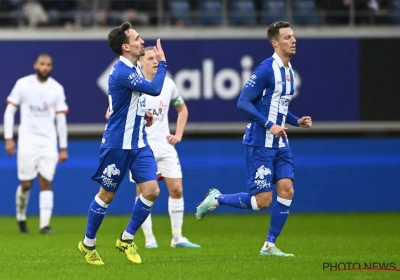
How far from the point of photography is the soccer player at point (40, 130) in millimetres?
13891

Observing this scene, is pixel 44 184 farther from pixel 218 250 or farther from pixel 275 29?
pixel 275 29

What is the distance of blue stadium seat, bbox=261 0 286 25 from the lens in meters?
18.5

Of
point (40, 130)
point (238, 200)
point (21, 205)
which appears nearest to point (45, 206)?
point (21, 205)

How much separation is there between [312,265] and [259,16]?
10.4 m

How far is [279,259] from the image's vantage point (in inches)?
369

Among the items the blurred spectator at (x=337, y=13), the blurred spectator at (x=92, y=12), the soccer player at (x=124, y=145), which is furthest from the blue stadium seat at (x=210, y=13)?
the soccer player at (x=124, y=145)

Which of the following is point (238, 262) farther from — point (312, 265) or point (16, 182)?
point (16, 182)

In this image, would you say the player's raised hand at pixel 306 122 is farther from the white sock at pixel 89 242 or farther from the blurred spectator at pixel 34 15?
the blurred spectator at pixel 34 15

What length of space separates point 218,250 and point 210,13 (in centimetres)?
853

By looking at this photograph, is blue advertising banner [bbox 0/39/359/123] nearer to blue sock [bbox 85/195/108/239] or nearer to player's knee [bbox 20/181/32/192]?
player's knee [bbox 20/181/32/192]

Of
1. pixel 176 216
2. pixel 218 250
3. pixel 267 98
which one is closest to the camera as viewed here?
pixel 267 98

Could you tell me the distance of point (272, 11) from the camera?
18.7m

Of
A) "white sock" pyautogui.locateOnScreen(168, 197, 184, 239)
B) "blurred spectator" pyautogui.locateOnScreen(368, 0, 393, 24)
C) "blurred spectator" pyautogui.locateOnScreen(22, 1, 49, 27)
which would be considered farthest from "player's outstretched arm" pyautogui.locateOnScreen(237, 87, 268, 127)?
"blurred spectator" pyautogui.locateOnScreen(368, 0, 393, 24)

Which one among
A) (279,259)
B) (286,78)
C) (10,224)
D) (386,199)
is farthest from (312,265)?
(386,199)
